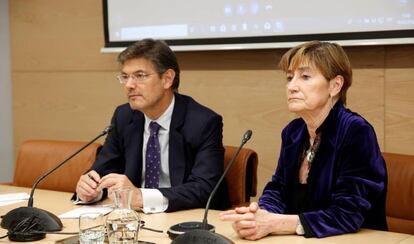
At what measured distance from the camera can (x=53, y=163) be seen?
3.48m

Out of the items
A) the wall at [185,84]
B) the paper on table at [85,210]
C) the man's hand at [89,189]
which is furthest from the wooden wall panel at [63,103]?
the paper on table at [85,210]

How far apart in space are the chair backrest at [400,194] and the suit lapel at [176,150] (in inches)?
36.3

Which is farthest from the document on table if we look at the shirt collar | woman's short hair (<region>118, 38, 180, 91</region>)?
woman's short hair (<region>118, 38, 180, 91</region>)

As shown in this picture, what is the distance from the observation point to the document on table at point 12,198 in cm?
285

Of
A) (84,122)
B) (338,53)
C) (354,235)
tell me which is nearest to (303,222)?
(354,235)

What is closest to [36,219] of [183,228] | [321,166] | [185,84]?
[183,228]

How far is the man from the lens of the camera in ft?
9.66

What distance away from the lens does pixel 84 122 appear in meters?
4.54

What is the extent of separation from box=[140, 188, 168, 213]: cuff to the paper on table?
15 centimetres

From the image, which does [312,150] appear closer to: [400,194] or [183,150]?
[400,194]

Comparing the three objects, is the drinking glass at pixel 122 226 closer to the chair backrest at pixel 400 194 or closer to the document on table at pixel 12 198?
the document on table at pixel 12 198

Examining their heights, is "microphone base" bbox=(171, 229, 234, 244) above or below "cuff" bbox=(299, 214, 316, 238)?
above

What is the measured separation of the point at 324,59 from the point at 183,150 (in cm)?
87

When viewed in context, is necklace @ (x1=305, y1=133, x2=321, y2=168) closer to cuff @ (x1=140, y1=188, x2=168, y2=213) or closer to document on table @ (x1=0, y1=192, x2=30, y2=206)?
cuff @ (x1=140, y1=188, x2=168, y2=213)
